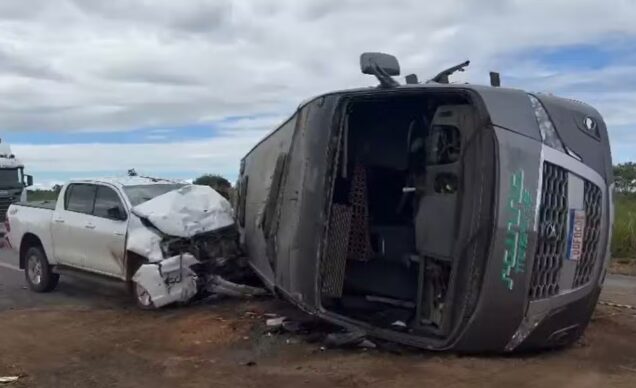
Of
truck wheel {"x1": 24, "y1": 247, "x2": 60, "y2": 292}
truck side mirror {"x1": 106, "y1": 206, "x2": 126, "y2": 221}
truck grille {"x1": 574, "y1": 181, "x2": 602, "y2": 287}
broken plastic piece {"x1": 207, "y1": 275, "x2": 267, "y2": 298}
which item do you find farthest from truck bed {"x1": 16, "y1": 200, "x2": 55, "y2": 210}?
truck grille {"x1": 574, "y1": 181, "x2": 602, "y2": 287}

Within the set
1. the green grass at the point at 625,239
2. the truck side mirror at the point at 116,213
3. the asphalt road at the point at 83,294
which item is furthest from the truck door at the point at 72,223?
the green grass at the point at 625,239

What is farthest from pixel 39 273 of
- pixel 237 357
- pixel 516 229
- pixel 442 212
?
pixel 516 229

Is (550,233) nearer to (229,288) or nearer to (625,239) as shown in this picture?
(229,288)

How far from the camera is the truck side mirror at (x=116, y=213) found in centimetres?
1115

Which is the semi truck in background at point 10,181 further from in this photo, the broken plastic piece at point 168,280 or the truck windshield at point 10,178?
the broken plastic piece at point 168,280

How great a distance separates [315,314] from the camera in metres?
7.59

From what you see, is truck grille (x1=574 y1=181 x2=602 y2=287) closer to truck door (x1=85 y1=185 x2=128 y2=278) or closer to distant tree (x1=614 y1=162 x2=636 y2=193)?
truck door (x1=85 y1=185 x2=128 y2=278)

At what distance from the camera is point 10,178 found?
25.6 m

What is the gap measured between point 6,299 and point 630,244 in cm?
1192

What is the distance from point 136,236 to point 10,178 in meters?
16.5

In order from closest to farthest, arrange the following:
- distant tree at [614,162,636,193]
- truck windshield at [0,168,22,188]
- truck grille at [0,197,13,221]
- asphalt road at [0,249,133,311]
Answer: asphalt road at [0,249,133,311]
truck grille at [0,197,13,221]
truck windshield at [0,168,22,188]
distant tree at [614,162,636,193]

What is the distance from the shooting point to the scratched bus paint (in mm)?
6445

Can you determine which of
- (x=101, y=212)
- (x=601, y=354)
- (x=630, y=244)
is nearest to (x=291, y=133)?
(x=601, y=354)

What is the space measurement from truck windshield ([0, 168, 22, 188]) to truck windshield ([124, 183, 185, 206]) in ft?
49.0
